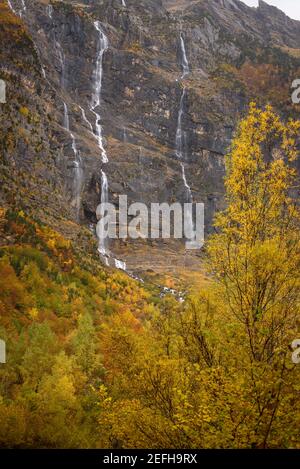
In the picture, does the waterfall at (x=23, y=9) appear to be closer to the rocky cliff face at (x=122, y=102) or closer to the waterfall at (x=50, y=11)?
the rocky cliff face at (x=122, y=102)

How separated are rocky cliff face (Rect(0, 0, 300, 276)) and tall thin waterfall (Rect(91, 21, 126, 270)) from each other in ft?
1.24

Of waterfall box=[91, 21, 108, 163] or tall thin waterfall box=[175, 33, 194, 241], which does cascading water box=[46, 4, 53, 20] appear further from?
tall thin waterfall box=[175, 33, 194, 241]

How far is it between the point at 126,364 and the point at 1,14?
66.0 m

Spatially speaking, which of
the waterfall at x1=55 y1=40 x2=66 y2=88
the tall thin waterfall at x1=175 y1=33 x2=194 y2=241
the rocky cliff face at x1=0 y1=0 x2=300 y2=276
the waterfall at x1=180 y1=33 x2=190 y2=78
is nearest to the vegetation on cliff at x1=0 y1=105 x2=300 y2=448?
the rocky cliff face at x1=0 y1=0 x2=300 y2=276

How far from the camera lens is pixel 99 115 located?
8600 cm

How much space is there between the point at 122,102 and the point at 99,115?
27.0 feet

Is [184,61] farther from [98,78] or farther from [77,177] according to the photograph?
[77,177]

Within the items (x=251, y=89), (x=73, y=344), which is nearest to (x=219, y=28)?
(x=251, y=89)

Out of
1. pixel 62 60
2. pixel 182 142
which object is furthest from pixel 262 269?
pixel 62 60

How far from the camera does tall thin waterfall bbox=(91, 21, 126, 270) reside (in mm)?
64312

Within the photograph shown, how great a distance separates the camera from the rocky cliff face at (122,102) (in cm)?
5606

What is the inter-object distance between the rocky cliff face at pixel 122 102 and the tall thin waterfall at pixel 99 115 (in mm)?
378

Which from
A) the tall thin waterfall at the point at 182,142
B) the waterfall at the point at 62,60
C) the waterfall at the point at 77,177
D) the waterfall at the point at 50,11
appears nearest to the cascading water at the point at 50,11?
the waterfall at the point at 50,11

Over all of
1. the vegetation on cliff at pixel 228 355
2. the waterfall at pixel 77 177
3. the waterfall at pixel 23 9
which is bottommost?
the vegetation on cliff at pixel 228 355
